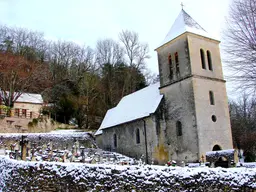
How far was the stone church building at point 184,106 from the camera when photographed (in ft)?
72.2

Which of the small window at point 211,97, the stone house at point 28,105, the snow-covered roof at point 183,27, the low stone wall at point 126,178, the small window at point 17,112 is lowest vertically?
the low stone wall at point 126,178

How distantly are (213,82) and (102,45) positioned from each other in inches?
1293

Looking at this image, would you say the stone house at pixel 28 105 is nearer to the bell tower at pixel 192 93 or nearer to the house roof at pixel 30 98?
the house roof at pixel 30 98

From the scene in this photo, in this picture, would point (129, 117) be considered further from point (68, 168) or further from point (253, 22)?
point (68, 168)

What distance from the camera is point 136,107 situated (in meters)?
27.8

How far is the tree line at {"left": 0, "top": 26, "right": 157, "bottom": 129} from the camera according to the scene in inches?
1457

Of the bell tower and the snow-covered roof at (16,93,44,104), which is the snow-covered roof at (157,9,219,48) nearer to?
the bell tower

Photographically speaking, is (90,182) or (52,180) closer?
(90,182)

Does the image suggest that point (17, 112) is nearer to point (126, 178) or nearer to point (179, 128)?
point (179, 128)

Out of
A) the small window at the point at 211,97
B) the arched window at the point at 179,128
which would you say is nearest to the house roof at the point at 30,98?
the arched window at the point at 179,128

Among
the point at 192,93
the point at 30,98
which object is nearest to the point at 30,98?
the point at 30,98

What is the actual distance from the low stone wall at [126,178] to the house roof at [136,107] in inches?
570

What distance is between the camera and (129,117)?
27.3 meters

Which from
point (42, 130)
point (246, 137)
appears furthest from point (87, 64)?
point (246, 137)
